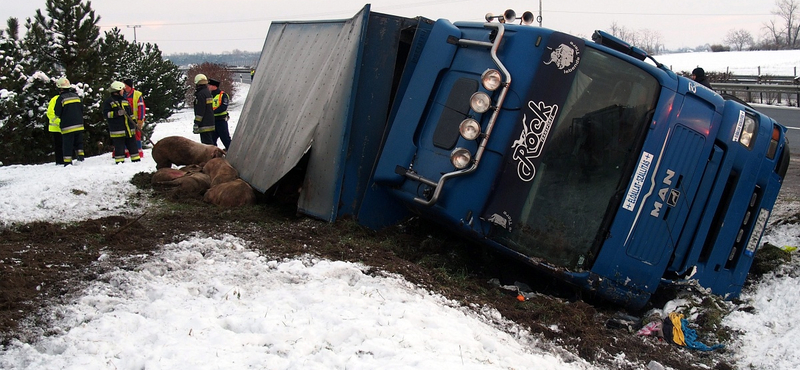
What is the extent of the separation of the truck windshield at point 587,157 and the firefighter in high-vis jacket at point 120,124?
8135mm

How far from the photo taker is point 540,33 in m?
4.58

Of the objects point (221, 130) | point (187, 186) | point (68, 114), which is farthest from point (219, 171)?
point (68, 114)

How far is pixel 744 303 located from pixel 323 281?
3.19 metres

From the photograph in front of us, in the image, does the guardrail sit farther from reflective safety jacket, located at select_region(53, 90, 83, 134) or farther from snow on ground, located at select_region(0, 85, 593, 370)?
snow on ground, located at select_region(0, 85, 593, 370)

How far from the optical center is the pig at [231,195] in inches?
262

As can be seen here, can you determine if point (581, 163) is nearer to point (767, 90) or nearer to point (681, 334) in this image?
point (681, 334)

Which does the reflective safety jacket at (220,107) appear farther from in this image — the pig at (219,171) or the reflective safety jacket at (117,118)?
the pig at (219,171)

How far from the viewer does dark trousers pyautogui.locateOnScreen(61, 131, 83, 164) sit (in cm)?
1101

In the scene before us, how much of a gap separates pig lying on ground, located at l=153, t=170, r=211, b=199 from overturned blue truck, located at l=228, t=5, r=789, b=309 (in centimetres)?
280

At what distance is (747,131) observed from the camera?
493 cm

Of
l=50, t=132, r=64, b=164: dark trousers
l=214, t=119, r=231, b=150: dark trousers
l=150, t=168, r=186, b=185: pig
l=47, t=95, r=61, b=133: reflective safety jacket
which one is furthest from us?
l=214, t=119, r=231, b=150: dark trousers

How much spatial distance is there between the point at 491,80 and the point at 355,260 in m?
1.51

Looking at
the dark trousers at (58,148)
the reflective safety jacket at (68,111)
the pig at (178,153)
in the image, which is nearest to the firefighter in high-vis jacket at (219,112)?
the reflective safety jacket at (68,111)

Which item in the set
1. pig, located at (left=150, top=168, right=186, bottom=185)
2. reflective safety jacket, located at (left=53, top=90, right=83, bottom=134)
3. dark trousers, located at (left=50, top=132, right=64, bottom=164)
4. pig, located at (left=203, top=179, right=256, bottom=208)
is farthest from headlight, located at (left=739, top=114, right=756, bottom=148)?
dark trousers, located at (left=50, top=132, right=64, bottom=164)
